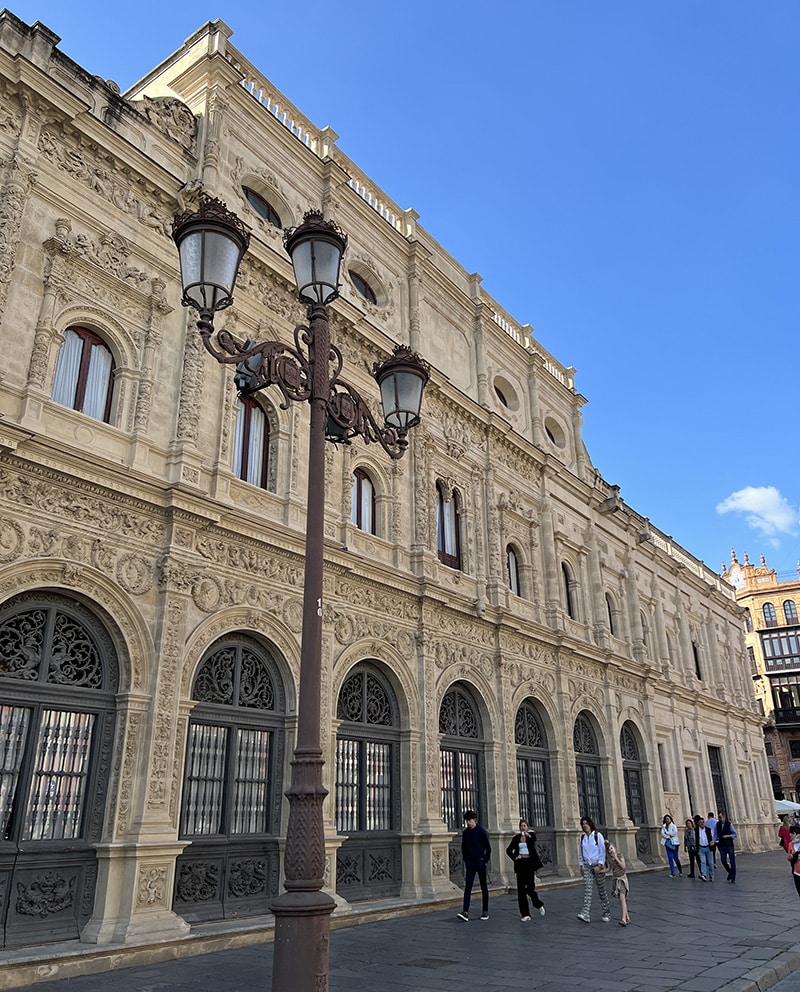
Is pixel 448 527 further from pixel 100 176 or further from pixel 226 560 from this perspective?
pixel 100 176

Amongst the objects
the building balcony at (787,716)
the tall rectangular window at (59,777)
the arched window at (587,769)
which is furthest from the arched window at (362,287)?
the building balcony at (787,716)

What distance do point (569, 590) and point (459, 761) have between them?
26.3ft

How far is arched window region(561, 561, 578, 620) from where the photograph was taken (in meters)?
22.2

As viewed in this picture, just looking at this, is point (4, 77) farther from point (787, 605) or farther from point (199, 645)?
point (787, 605)

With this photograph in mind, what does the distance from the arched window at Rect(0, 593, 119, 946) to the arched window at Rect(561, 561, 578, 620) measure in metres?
14.8

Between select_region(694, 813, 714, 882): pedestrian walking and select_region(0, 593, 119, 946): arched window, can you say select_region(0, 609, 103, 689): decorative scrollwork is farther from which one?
select_region(694, 813, 714, 882): pedestrian walking

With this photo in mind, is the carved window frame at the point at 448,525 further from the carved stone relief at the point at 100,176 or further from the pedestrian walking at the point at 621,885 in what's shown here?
the carved stone relief at the point at 100,176

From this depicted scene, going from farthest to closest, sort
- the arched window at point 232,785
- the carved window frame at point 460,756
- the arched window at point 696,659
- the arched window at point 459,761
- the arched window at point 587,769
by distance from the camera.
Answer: the arched window at point 696,659, the arched window at point 587,769, the carved window frame at point 460,756, the arched window at point 459,761, the arched window at point 232,785

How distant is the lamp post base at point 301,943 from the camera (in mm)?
4457

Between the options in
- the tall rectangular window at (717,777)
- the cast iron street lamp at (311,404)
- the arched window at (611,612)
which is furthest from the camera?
the tall rectangular window at (717,777)

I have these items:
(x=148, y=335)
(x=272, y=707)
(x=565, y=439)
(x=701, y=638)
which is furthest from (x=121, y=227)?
(x=701, y=638)

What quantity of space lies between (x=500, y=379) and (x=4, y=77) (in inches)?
565

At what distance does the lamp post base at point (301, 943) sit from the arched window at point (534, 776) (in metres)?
13.5

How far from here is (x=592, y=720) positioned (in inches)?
840
